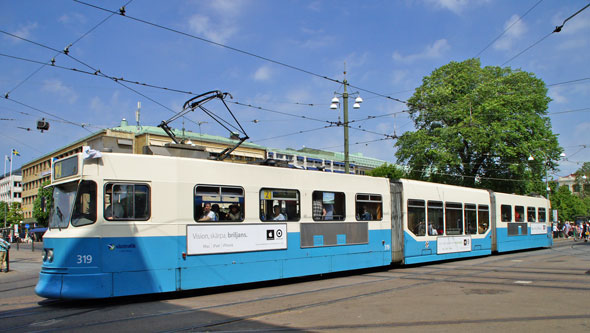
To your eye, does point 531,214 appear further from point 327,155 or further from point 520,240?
point 327,155

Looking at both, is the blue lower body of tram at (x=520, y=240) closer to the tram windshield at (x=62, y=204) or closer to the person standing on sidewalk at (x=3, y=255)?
the tram windshield at (x=62, y=204)

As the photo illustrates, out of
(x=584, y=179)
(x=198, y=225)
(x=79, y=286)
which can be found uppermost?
(x=584, y=179)

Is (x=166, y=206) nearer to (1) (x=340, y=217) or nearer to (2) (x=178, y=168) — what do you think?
(2) (x=178, y=168)

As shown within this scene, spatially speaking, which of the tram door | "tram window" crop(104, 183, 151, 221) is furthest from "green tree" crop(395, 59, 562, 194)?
"tram window" crop(104, 183, 151, 221)

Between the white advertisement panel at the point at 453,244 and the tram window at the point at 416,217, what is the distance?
1196 mm

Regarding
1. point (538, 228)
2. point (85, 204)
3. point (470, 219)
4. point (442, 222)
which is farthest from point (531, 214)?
point (85, 204)

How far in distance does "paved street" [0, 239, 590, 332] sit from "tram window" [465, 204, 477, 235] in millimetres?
5847

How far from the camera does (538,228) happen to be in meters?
25.1

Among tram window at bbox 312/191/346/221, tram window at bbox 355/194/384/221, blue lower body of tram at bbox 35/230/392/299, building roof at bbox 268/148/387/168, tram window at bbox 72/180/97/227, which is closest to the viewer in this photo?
blue lower body of tram at bbox 35/230/392/299

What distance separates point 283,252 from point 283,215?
89cm

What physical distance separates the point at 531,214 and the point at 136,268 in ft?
70.7

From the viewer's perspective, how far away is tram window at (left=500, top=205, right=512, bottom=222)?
69.9 feet

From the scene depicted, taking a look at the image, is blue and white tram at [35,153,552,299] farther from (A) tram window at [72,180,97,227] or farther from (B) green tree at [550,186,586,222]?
(B) green tree at [550,186,586,222]

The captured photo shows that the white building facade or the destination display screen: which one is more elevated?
the white building facade
